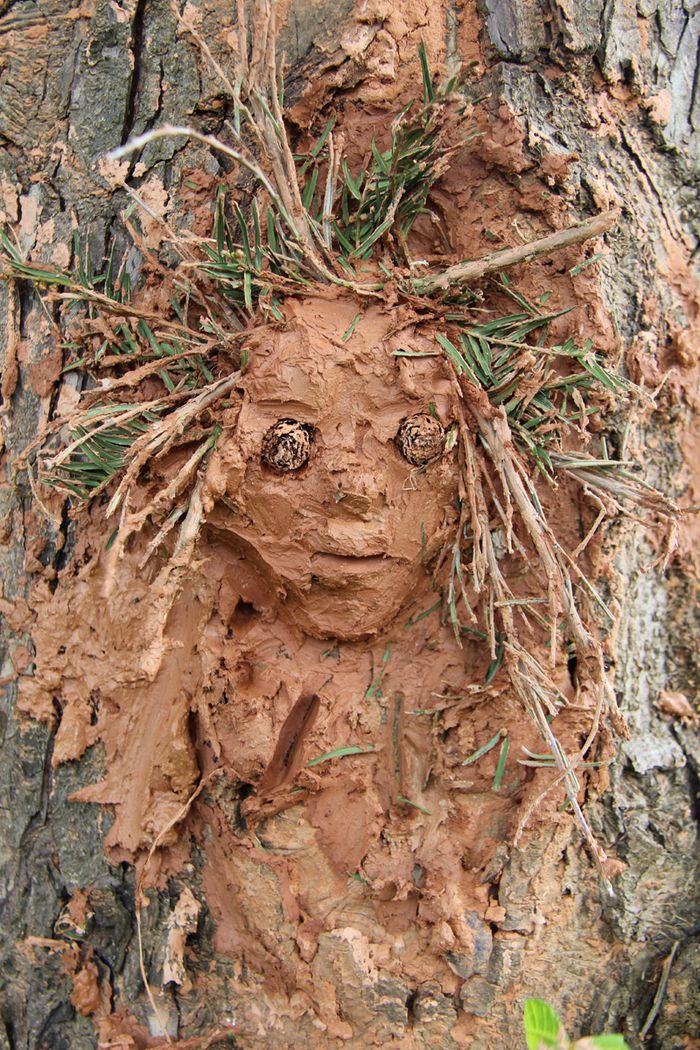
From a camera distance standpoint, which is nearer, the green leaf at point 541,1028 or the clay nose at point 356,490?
the green leaf at point 541,1028

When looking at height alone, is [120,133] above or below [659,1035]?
above

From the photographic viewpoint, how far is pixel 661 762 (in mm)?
1891

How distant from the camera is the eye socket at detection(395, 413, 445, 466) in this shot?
1.68 m

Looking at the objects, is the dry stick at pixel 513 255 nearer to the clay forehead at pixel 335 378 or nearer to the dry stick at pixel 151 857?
the clay forehead at pixel 335 378

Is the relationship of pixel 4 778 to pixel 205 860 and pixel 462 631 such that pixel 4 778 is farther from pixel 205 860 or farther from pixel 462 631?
pixel 462 631

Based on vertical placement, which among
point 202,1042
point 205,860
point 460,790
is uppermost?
point 460,790

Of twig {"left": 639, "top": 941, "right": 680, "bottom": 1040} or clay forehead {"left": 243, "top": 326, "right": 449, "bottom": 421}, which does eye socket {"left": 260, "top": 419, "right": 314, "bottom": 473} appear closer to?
clay forehead {"left": 243, "top": 326, "right": 449, "bottom": 421}

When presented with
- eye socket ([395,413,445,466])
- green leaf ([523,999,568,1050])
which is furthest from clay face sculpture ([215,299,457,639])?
green leaf ([523,999,568,1050])

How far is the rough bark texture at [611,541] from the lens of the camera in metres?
1.78

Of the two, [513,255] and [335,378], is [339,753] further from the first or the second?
[513,255]

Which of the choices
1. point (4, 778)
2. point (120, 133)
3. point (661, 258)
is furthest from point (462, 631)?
point (120, 133)

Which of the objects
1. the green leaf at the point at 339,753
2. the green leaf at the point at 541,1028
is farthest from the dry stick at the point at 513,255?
the green leaf at the point at 541,1028

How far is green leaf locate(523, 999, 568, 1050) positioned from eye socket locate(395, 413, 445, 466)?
1.00m

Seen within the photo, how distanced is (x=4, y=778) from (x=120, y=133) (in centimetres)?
154
